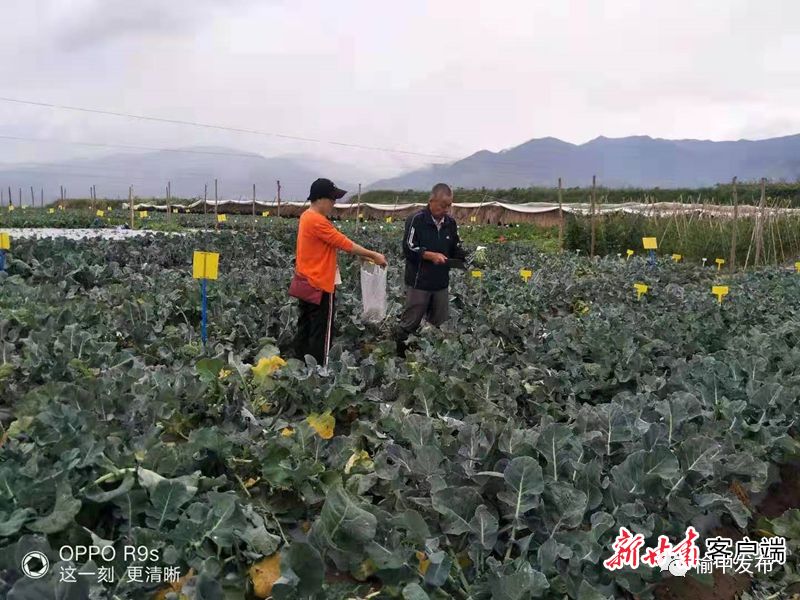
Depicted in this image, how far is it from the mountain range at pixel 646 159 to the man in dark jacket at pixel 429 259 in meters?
121

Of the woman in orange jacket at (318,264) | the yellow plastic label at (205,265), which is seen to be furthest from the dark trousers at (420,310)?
the yellow plastic label at (205,265)

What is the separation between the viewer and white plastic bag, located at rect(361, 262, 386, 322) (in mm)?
5715

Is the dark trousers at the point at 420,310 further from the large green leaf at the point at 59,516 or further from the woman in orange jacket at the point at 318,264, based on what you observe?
the large green leaf at the point at 59,516

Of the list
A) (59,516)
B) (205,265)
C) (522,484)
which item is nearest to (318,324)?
(205,265)

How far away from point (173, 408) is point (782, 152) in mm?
183804

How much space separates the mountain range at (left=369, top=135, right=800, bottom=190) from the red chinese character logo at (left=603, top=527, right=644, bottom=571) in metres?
125

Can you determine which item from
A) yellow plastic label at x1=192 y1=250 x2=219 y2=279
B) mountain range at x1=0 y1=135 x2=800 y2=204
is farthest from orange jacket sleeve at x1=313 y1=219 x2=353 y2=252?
mountain range at x1=0 y1=135 x2=800 y2=204

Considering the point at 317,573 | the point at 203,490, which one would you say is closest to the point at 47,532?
the point at 203,490

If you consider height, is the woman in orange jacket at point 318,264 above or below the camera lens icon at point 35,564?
above

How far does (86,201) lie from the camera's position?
4947 cm

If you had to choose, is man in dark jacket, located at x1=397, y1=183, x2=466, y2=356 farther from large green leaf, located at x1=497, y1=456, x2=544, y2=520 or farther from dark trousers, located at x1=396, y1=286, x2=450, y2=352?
large green leaf, located at x1=497, y1=456, x2=544, y2=520

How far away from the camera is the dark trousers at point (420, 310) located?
19.0ft

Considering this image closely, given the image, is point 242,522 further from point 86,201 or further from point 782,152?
point 782,152

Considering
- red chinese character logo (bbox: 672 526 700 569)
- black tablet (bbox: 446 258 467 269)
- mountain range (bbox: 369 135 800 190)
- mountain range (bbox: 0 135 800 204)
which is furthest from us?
mountain range (bbox: 369 135 800 190)
